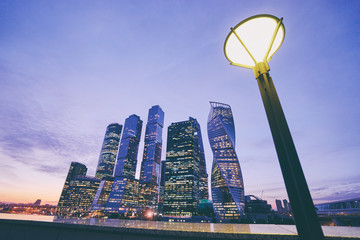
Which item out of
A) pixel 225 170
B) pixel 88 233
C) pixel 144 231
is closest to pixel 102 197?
pixel 225 170

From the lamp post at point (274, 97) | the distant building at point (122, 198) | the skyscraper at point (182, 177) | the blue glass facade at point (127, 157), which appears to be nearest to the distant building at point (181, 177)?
the skyscraper at point (182, 177)

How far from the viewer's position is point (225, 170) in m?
94.2

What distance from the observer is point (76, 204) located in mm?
149875

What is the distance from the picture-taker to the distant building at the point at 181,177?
116750 millimetres

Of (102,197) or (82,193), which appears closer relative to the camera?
(102,197)

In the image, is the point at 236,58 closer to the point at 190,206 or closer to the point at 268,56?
the point at 268,56

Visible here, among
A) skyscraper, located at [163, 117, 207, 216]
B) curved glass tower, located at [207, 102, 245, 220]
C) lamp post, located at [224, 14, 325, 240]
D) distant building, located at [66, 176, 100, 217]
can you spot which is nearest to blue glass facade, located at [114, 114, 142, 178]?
distant building, located at [66, 176, 100, 217]

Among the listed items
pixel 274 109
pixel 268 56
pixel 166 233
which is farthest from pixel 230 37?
pixel 166 233

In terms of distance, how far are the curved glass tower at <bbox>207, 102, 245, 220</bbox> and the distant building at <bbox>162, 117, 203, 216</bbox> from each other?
740 inches

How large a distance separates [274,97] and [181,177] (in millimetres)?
131460

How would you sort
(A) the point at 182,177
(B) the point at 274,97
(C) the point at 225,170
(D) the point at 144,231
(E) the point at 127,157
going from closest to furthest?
1. (B) the point at 274,97
2. (D) the point at 144,231
3. (C) the point at 225,170
4. (A) the point at 182,177
5. (E) the point at 127,157

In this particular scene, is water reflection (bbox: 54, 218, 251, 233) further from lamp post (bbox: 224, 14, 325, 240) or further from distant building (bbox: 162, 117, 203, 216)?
distant building (bbox: 162, 117, 203, 216)

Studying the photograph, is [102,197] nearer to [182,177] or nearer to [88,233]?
[182,177]

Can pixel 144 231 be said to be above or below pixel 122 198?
below
